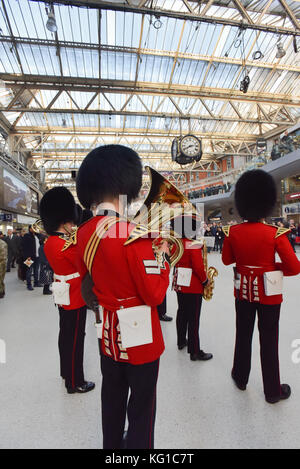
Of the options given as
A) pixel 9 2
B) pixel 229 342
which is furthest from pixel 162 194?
pixel 9 2

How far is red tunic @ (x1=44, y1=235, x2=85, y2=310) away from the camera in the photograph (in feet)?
5.90

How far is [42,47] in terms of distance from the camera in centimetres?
852

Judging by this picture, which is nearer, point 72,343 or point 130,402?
point 130,402

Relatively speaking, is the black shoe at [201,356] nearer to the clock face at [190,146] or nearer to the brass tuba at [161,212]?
the brass tuba at [161,212]

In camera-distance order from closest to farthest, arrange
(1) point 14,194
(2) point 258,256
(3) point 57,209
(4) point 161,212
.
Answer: (4) point 161,212
(2) point 258,256
(3) point 57,209
(1) point 14,194

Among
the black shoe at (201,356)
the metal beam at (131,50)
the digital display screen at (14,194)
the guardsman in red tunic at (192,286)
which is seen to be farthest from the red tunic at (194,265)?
the digital display screen at (14,194)

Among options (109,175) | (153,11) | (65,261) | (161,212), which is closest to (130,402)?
(161,212)

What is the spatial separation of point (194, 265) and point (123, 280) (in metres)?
1.39

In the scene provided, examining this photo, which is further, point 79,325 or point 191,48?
point 191,48

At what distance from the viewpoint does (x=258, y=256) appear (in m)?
1.73

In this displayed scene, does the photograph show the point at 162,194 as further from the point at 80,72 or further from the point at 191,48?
the point at 191,48

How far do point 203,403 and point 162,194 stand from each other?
1.51m

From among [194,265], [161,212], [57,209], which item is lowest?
[194,265]

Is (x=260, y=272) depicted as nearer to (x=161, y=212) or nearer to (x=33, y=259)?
(x=161, y=212)
